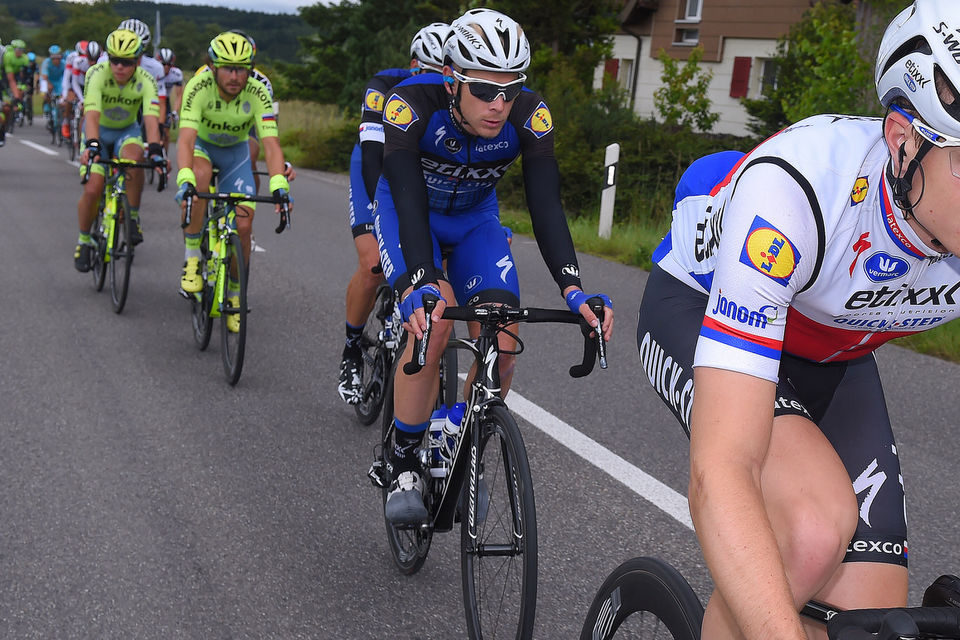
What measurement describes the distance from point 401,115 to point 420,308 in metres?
0.99

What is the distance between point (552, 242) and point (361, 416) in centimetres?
233

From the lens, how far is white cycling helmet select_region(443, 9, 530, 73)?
3.57m

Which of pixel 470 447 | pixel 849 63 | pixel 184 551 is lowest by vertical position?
pixel 184 551

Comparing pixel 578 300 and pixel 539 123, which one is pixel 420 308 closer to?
pixel 578 300

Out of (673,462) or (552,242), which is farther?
Result: (673,462)

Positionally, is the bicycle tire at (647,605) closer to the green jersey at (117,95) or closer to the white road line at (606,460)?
the white road line at (606,460)

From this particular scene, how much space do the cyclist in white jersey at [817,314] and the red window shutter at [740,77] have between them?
111ft

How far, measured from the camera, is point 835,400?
2463 millimetres

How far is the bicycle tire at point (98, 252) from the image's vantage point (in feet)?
29.7

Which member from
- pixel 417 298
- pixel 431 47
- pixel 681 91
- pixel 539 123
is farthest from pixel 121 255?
pixel 681 91

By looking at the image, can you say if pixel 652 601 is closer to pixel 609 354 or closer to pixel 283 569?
pixel 283 569

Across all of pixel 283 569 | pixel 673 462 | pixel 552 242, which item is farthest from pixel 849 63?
pixel 283 569

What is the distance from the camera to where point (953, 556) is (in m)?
4.21

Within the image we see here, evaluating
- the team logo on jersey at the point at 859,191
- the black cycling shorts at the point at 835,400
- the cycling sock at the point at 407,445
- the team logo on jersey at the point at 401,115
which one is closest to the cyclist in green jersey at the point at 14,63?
the team logo on jersey at the point at 401,115
